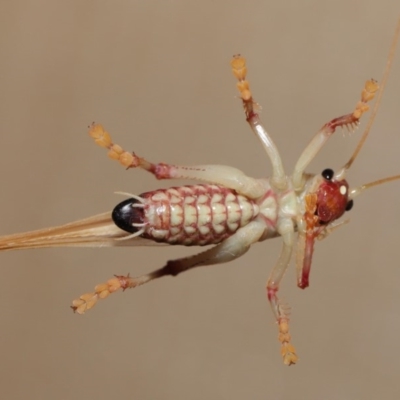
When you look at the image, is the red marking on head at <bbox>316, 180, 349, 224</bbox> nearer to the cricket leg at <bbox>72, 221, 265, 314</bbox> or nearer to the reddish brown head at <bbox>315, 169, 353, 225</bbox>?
the reddish brown head at <bbox>315, 169, 353, 225</bbox>

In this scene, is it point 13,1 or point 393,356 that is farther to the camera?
point 13,1

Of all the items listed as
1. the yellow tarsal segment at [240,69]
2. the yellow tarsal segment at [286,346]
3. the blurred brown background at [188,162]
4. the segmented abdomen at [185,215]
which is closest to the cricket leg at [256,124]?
the yellow tarsal segment at [240,69]

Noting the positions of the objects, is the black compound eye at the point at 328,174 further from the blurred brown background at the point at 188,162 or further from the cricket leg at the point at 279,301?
the blurred brown background at the point at 188,162

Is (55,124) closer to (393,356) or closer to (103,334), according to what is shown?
(103,334)

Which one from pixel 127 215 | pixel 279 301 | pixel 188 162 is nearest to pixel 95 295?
pixel 127 215

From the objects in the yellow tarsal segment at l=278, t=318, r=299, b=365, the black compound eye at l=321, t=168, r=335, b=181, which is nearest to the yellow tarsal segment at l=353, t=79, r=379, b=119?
the black compound eye at l=321, t=168, r=335, b=181

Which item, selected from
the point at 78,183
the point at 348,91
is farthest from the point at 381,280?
the point at 78,183
